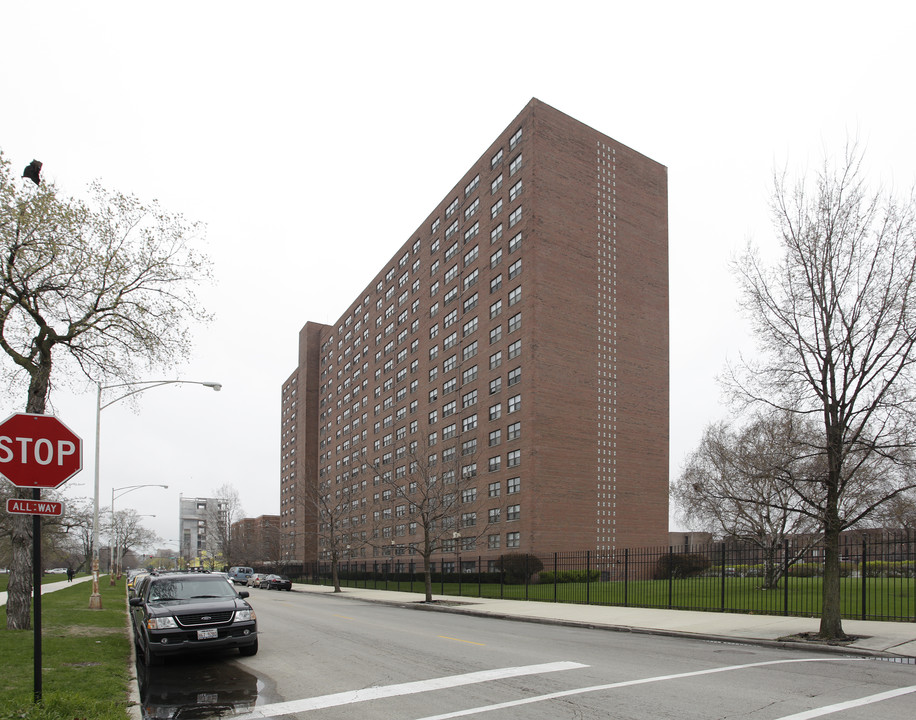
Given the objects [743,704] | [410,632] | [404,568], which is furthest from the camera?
[404,568]

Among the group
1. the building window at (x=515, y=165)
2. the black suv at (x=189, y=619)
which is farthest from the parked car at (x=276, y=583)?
the black suv at (x=189, y=619)

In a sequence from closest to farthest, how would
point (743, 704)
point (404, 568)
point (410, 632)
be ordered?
point (743, 704), point (410, 632), point (404, 568)

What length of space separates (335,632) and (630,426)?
4199cm

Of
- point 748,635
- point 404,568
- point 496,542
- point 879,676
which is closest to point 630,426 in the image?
point 496,542

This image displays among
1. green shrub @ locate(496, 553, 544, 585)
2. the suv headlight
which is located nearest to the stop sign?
the suv headlight

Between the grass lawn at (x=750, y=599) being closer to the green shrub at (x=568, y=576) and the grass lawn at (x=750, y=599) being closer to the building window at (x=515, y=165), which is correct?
the green shrub at (x=568, y=576)

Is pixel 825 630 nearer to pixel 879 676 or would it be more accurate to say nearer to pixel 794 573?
pixel 879 676

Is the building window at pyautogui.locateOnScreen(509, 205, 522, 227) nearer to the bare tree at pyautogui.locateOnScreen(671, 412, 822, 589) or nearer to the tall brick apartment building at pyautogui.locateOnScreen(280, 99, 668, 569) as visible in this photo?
the tall brick apartment building at pyautogui.locateOnScreen(280, 99, 668, 569)

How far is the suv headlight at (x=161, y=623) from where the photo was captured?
11.9 m

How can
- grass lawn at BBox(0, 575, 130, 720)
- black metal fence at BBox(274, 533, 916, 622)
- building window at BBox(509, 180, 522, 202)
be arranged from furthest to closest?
building window at BBox(509, 180, 522, 202) → black metal fence at BBox(274, 533, 916, 622) → grass lawn at BBox(0, 575, 130, 720)

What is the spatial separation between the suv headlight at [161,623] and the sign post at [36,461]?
4.30 meters

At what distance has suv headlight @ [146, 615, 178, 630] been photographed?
11.9 meters

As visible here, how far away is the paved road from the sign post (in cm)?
287

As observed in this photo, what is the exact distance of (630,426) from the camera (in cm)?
5619
